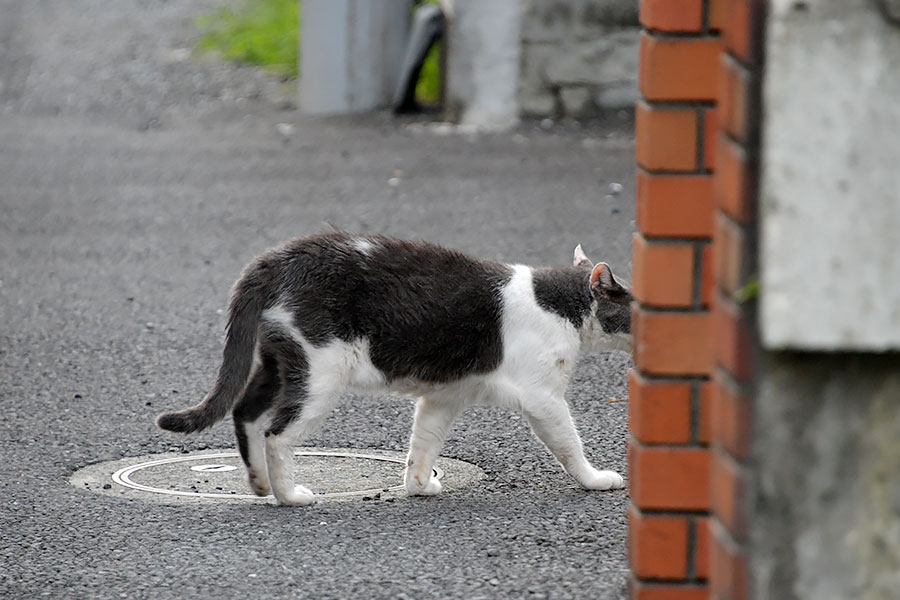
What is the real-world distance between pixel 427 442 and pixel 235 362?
73 cm

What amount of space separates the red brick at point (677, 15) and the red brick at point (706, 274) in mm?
502

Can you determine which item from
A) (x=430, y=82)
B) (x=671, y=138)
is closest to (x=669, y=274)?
(x=671, y=138)

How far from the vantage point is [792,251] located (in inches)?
85.2

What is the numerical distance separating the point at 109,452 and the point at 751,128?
3749mm

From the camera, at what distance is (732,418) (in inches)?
91.4

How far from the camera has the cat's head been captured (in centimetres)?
512

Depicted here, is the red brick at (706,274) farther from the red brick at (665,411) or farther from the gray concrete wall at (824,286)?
the gray concrete wall at (824,286)

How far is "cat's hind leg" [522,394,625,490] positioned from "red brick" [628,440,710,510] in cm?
159

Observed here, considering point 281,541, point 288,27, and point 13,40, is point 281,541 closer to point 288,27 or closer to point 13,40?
point 288,27

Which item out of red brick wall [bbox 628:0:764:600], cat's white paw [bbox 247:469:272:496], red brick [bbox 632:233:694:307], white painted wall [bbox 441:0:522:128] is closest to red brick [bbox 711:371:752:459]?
red brick wall [bbox 628:0:764:600]

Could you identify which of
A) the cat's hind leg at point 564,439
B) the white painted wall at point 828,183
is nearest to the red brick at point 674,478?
the white painted wall at point 828,183

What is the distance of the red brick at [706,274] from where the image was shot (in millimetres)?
3283

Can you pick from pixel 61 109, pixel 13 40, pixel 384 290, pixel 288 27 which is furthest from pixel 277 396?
pixel 13 40

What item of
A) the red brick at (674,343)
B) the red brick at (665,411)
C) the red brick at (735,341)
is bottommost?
the red brick at (665,411)
